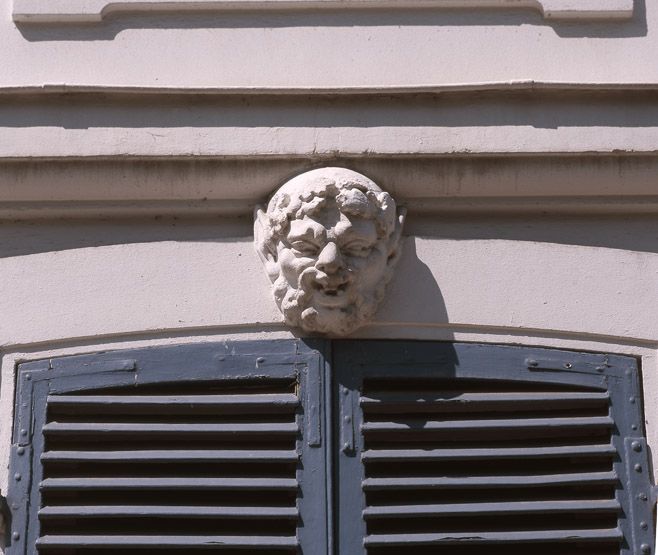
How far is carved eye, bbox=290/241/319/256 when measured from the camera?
18.2 feet

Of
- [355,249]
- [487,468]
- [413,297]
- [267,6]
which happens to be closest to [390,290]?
[413,297]

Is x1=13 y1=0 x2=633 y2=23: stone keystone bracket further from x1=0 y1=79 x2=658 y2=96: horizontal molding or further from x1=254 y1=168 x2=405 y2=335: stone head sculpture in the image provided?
x1=254 y1=168 x2=405 y2=335: stone head sculpture

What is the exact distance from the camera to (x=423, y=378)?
18.2ft

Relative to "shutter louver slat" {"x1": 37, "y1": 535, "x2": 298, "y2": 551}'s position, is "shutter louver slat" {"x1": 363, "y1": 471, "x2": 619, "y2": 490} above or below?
above

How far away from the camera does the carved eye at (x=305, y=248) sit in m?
5.55

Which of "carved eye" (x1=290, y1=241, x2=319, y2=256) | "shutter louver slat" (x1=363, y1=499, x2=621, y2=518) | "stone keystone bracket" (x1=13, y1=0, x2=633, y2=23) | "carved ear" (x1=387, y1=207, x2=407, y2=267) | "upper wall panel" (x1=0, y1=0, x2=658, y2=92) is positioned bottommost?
"shutter louver slat" (x1=363, y1=499, x2=621, y2=518)

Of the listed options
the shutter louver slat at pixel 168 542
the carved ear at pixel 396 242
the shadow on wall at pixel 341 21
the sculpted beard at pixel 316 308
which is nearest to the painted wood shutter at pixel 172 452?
the shutter louver slat at pixel 168 542

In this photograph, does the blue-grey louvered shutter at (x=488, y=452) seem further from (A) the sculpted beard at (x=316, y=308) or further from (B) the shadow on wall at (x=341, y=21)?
(B) the shadow on wall at (x=341, y=21)

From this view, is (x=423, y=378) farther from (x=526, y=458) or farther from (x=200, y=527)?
(x=200, y=527)

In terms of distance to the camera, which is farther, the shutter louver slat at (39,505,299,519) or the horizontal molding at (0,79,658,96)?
the horizontal molding at (0,79,658,96)

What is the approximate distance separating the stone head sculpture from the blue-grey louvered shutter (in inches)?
6.5

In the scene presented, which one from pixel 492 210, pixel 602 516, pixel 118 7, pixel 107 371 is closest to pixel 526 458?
pixel 602 516

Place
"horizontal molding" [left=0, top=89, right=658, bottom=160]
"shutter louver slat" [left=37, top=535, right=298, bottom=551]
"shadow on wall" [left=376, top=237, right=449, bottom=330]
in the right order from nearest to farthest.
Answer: "shutter louver slat" [left=37, top=535, right=298, bottom=551], "shadow on wall" [left=376, top=237, right=449, bottom=330], "horizontal molding" [left=0, top=89, right=658, bottom=160]

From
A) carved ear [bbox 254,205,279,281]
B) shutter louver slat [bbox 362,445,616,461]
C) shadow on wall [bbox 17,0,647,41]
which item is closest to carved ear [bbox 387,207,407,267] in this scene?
carved ear [bbox 254,205,279,281]
